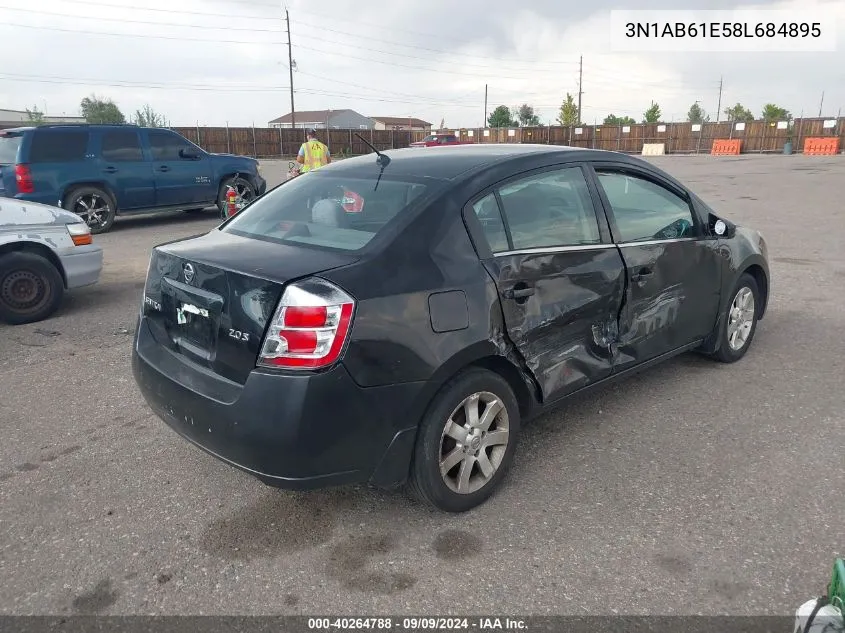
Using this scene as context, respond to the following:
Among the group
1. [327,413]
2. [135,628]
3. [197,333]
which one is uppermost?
[197,333]

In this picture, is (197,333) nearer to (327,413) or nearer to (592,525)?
(327,413)

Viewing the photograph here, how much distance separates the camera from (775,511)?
299 cm

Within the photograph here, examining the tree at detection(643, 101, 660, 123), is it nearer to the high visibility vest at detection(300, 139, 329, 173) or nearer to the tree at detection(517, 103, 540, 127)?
the tree at detection(517, 103, 540, 127)

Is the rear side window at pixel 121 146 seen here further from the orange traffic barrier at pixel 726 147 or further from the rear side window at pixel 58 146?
the orange traffic barrier at pixel 726 147

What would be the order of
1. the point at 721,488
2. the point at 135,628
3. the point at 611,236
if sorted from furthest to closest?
the point at 611,236
the point at 721,488
the point at 135,628

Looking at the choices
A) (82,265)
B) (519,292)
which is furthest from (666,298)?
(82,265)

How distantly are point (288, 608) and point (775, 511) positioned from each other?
2181mm

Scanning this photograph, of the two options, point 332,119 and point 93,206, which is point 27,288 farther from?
point 332,119

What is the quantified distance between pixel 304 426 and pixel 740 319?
3.65m

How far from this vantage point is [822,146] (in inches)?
1484

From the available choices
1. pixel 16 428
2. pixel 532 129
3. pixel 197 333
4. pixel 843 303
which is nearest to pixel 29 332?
pixel 16 428

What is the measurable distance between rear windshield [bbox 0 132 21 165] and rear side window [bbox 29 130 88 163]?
0.23 m

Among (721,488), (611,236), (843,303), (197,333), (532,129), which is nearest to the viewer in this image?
(197,333)

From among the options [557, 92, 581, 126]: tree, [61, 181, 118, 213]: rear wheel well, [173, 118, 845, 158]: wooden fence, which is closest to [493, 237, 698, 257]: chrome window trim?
[61, 181, 118, 213]: rear wheel well
